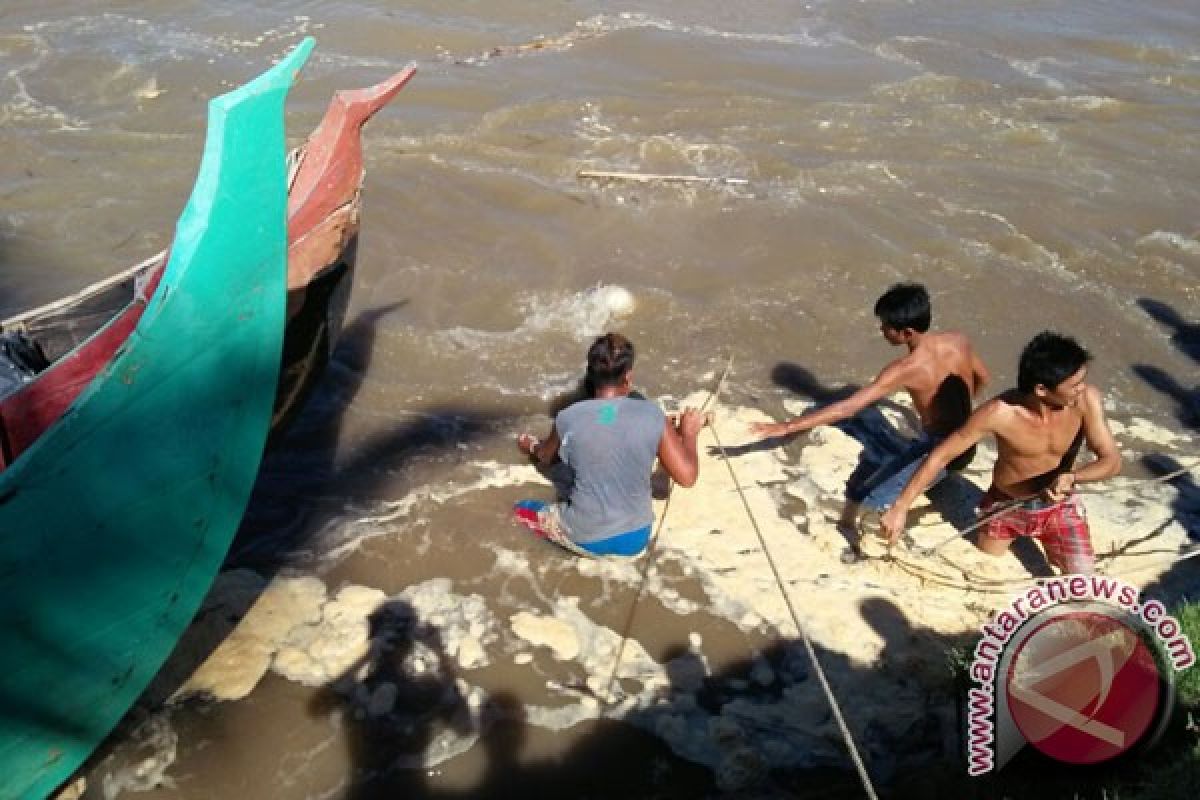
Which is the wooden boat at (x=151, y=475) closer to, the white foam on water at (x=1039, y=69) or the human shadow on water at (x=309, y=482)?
the human shadow on water at (x=309, y=482)

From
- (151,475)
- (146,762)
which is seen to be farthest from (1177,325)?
(146,762)

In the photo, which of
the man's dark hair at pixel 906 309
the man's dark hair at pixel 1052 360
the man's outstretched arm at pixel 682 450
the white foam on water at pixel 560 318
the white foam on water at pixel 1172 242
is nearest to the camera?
the man's dark hair at pixel 1052 360

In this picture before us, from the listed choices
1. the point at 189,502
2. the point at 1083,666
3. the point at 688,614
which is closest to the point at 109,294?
the point at 189,502

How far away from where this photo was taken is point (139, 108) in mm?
9680

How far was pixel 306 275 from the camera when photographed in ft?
14.1

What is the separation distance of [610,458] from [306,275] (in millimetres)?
1614

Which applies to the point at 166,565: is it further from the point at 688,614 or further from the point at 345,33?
the point at 345,33

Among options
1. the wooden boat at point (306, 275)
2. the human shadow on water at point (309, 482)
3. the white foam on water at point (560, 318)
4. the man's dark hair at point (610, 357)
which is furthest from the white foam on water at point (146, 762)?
the white foam on water at point (560, 318)

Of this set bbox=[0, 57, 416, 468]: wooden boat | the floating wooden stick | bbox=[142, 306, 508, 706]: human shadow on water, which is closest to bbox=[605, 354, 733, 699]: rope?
bbox=[142, 306, 508, 706]: human shadow on water

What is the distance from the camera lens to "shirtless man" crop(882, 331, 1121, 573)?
3.98 m

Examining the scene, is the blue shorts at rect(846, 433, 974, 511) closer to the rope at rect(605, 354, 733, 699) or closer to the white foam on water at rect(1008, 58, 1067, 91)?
the rope at rect(605, 354, 733, 699)

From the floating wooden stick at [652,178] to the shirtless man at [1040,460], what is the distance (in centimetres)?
475

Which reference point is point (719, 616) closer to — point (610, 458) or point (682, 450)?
point (682, 450)

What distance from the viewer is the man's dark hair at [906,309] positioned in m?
4.34
